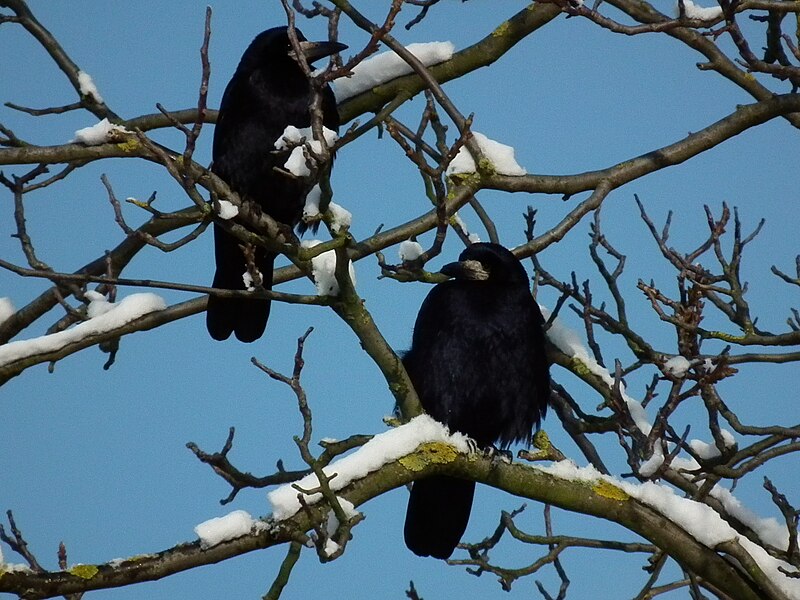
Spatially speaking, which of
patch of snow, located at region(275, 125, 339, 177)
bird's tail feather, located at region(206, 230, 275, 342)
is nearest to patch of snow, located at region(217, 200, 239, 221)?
patch of snow, located at region(275, 125, 339, 177)

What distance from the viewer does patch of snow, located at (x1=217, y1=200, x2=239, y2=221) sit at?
399cm

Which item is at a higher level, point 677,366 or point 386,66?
point 386,66

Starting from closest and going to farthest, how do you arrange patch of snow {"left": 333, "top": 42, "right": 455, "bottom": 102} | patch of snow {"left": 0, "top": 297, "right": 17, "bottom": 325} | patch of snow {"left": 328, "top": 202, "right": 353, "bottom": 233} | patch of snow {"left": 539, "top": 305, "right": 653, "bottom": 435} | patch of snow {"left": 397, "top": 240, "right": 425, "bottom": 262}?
patch of snow {"left": 328, "top": 202, "right": 353, "bottom": 233} < patch of snow {"left": 397, "top": 240, "right": 425, "bottom": 262} < patch of snow {"left": 539, "top": 305, "right": 653, "bottom": 435} < patch of snow {"left": 333, "top": 42, "right": 455, "bottom": 102} < patch of snow {"left": 0, "top": 297, "right": 17, "bottom": 325}

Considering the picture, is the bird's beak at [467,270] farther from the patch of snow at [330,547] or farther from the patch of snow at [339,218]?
the patch of snow at [330,547]

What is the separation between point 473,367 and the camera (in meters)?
5.12

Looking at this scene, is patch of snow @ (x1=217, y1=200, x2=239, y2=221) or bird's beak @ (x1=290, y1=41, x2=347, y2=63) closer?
patch of snow @ (x1=217, y1=200, x2=239, y2=221)

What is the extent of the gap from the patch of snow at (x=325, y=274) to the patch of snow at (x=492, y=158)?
70 cm

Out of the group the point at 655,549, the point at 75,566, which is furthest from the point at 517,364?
the point at 75,566

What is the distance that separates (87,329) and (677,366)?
257 centimetres

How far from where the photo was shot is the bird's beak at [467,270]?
5152 millimetres

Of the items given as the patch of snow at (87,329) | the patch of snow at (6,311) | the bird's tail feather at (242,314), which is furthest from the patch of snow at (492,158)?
the patch of snow at (6,311)

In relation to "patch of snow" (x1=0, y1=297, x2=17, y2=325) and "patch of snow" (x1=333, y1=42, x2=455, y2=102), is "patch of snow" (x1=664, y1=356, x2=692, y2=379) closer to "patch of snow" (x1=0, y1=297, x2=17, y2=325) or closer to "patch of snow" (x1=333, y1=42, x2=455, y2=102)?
"patch of snow" (x1=333, y1=42, x2=455, y2=102)

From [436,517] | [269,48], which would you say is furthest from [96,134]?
[436,517]

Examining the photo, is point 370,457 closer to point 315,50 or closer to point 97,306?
point 97,306
